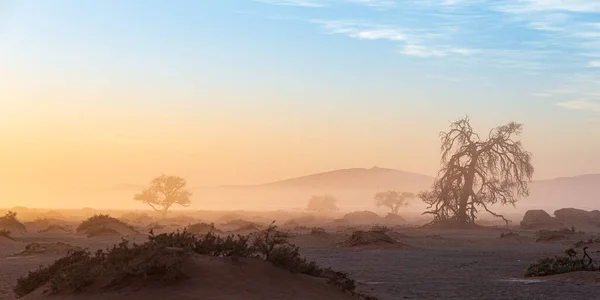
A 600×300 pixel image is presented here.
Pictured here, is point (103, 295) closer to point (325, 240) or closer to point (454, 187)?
point (325, 240)

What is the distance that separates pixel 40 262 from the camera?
2545 cm

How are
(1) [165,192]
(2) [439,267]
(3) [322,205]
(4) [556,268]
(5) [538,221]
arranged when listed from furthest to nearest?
(3) [322,205], (1) [165,192], (5) [538,221], (2) [439,267], (4) [556,268]

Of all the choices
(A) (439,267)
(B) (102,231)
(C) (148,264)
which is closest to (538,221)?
(B) (102,231)

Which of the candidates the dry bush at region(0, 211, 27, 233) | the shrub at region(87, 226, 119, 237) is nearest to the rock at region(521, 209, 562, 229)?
the shrub at region(87, 226, 119, 237)

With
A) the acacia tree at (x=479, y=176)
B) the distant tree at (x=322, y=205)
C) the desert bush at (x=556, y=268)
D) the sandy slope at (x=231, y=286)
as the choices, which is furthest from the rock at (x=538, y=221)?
the distant tree at (x=322, y=205)

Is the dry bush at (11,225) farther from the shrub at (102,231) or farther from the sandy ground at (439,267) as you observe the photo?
the sandy ground at (439,267)

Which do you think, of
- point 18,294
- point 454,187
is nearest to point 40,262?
point 18,294

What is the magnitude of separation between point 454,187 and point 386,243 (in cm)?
2272

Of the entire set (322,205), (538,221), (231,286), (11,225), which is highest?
(322,205)

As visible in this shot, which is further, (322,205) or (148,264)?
(322,205)

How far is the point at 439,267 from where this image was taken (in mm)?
25969

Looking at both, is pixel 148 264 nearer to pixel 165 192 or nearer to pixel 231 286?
pixel 231 286

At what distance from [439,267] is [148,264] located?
1592cm

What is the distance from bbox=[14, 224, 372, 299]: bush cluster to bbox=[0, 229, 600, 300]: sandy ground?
1.77m
